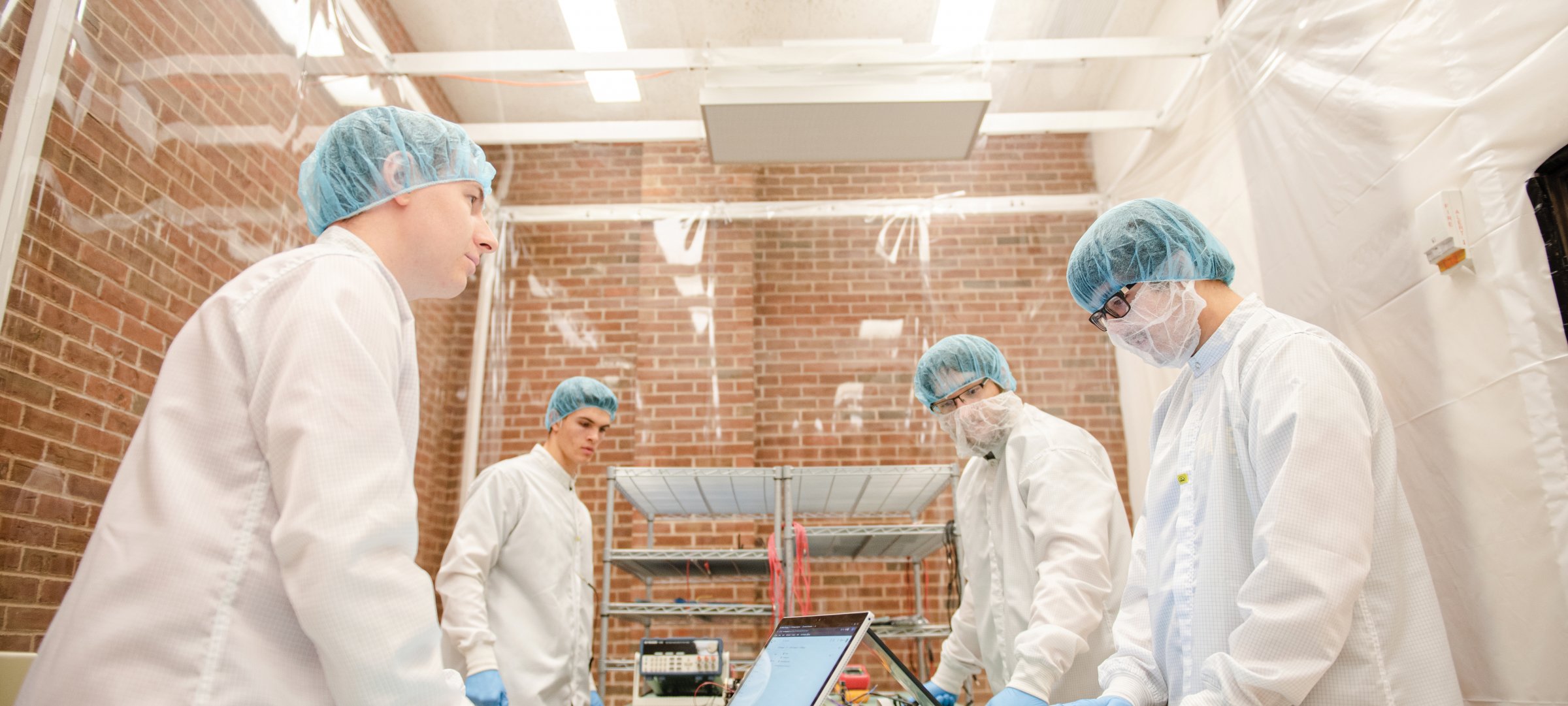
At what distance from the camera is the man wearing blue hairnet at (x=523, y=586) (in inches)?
89.6

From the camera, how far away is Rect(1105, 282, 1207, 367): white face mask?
154cm

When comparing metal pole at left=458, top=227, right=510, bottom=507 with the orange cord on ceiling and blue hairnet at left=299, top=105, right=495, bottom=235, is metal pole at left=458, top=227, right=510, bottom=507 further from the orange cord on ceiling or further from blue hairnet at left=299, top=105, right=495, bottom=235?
blue hairnet at left=299, top=105, right=495, bottom=235

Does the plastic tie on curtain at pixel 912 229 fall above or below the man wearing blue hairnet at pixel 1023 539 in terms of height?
above

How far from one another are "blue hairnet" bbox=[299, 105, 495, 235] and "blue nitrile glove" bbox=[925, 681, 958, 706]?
167 cm

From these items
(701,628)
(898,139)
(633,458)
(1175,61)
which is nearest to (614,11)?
(898,139)

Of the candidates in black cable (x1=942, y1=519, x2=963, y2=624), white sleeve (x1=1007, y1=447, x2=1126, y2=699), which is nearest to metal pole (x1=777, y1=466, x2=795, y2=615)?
black cable (x1=942, y1=519, x2=963, y2=624)

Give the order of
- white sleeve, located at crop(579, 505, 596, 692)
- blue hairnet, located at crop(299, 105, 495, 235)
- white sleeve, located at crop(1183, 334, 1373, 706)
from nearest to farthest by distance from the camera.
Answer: white sleeve, located at crop(1183, 334, 1373, 706), blue hairnet, located at crop(299, 105, 495, 235), white sleeve, located at crop(579, 505, 596, 692)

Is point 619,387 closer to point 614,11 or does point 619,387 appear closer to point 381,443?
point 614,11

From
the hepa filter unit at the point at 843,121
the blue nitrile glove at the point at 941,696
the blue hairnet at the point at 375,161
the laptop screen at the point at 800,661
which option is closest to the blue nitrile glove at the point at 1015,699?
the laptop screen at the point at 800,661

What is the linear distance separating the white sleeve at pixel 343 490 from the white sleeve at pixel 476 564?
1.33m

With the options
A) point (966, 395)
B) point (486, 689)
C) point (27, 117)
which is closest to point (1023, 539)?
point (966, 395)

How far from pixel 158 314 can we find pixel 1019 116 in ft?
9.71

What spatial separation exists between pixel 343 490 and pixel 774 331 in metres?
3.10

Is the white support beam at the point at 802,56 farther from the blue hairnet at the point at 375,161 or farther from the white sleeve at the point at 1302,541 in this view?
the white sleeve at the point at 1302,541
